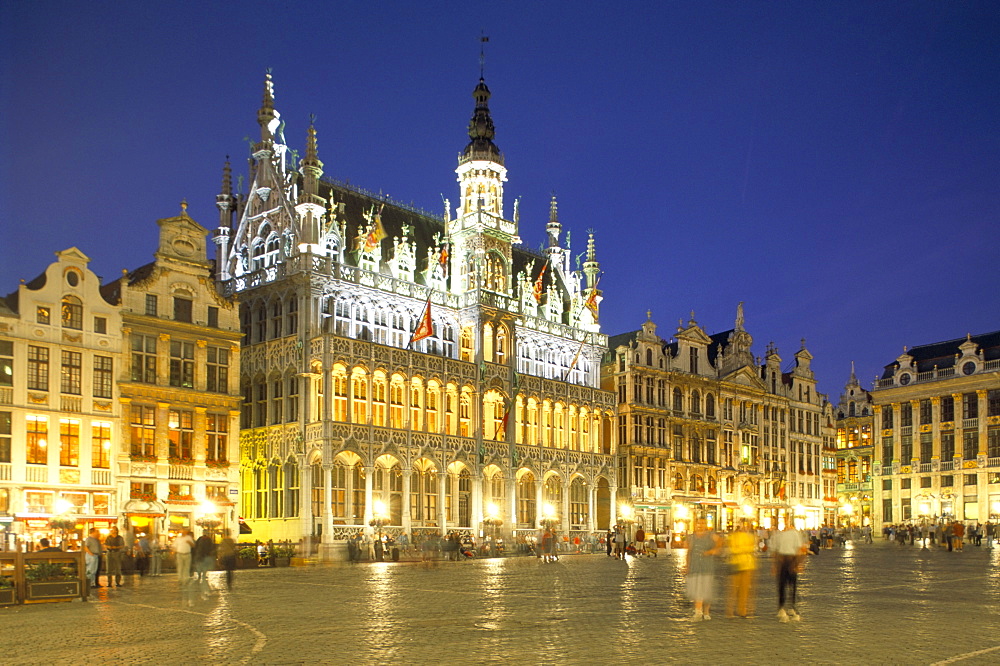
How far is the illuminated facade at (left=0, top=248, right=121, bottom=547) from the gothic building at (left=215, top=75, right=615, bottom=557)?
11911 mm

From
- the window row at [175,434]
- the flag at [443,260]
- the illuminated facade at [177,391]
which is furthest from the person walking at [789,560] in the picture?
the flag at [443,260]

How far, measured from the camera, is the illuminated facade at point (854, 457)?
118812mm

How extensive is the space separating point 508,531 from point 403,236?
19.2 metres

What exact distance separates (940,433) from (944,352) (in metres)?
7.60

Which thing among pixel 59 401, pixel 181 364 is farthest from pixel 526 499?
pixel 59 401

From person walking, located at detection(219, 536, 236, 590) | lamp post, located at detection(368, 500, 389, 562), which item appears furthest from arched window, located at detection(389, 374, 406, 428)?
person walking, located at detection(219, 536, 236, 590)

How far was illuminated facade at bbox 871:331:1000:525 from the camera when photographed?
93.6 m

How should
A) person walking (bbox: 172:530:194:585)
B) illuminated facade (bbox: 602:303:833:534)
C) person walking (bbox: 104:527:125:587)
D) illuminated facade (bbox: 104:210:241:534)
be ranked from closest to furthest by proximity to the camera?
person walking (bbox: 172:530:194:585), person walking (bbox: 104:527:125:587), illuminated facade (bbox: 104:210:241:534), illuminated facade (bbox: 602:303:833:534)

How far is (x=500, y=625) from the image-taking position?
69.7ft

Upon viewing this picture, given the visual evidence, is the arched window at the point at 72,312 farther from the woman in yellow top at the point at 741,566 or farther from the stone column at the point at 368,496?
the woman in yellow top at the point at 741,566

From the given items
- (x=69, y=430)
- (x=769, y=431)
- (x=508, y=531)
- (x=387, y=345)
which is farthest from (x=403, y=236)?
(x=769, y=431)

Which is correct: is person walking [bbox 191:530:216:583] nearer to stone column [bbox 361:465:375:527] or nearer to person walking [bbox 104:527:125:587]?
person walking [bbox 104:527:125:587]

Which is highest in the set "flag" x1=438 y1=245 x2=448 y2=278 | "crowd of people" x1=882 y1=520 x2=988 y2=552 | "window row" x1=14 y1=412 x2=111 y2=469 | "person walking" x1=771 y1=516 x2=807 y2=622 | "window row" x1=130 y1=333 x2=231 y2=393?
"flag" x1=438 y1=245 x2=448 y2=278

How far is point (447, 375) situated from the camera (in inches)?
2665
